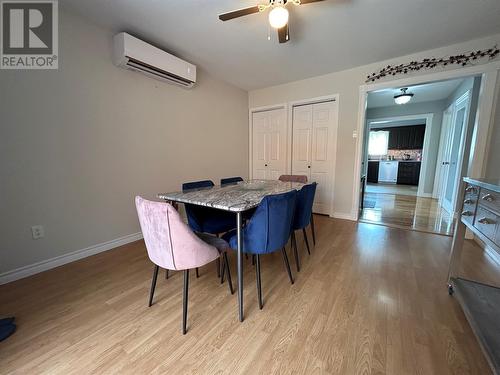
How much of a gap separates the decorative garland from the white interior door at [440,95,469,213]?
1381 mm

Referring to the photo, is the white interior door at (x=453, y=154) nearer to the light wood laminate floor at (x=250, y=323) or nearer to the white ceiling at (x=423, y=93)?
the white ceiling at (x=423, y=93)

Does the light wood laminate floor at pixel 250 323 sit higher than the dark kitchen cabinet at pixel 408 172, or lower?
lower

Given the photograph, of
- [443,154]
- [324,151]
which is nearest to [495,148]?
[324,151]

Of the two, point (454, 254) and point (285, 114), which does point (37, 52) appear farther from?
point (454, 254)

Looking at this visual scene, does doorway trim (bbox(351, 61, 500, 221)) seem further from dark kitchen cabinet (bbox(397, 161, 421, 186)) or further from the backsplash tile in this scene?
the backsplash tile

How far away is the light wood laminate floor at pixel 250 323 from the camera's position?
1062mm

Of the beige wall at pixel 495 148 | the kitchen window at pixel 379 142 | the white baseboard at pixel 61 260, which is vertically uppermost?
the kitchen window at pixel 379 142

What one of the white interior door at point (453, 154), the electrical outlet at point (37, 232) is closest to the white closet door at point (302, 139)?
the white interior door at point (453, 154)

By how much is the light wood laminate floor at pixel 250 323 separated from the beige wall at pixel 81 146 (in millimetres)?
466

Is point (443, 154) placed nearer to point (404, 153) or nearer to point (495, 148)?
point (495, 148)

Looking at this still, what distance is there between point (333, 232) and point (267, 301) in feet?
5.75

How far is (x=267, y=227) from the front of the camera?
1.40 m

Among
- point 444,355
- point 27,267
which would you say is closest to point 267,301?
point 444,355

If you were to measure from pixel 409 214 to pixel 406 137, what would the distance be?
5.46 metres
